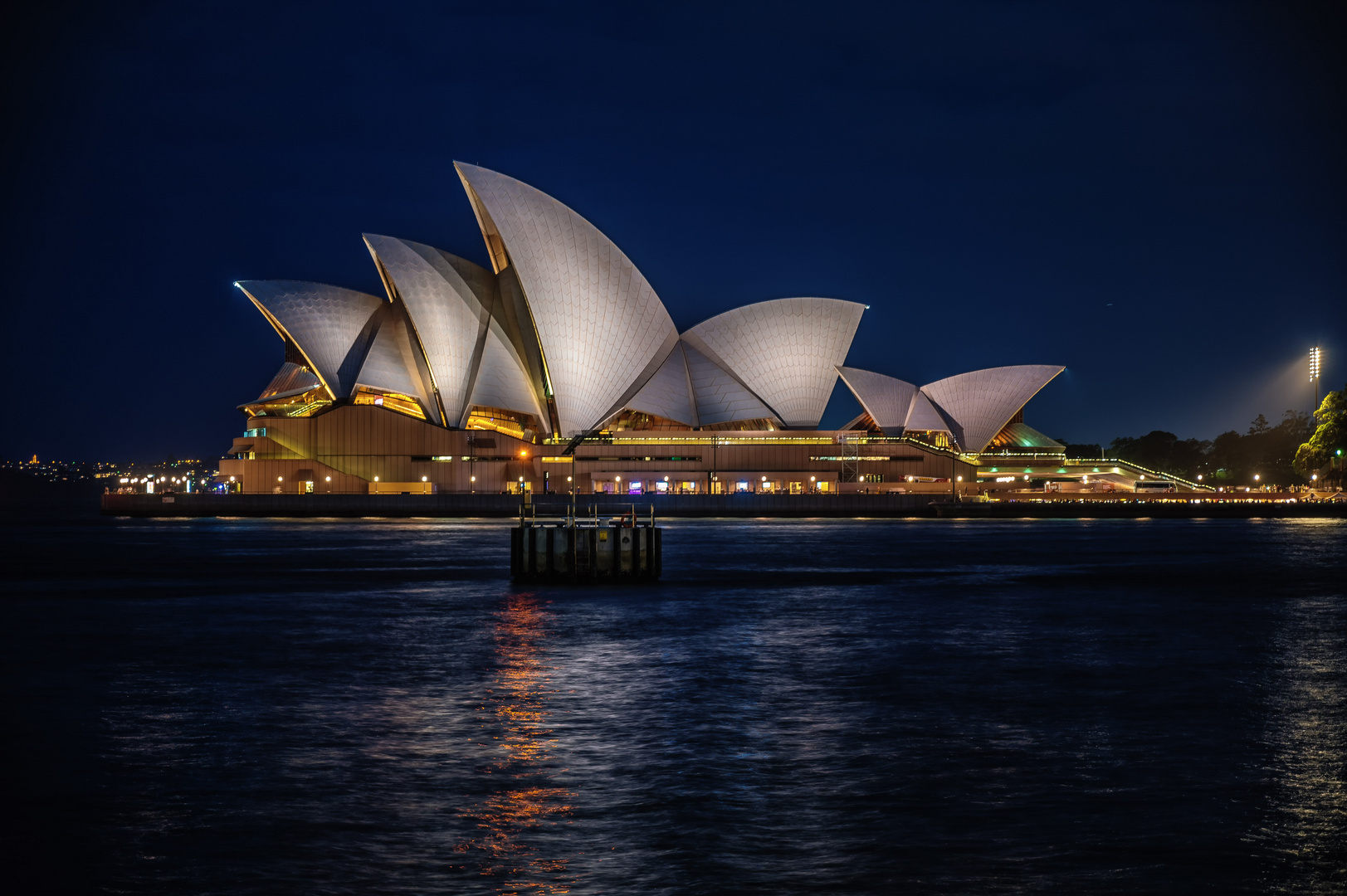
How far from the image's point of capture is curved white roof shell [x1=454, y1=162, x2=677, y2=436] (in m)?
76.4

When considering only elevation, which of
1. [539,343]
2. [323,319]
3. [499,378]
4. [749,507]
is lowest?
[749,507]

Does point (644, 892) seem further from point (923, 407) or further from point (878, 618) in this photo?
point (923, 407)

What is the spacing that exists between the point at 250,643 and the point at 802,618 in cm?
1126

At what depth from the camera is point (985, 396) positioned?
98875mm

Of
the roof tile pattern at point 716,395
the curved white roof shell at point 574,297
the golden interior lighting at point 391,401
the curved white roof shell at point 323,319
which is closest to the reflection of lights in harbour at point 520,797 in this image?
the curved white roof shell at point 574,297

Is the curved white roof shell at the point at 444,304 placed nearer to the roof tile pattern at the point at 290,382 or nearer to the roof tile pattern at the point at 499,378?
the roof tile pattern at the point at 499,378

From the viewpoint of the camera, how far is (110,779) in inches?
479

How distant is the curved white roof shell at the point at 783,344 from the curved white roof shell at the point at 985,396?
11137 mm

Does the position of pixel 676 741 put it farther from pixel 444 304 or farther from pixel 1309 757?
pixel 444 304

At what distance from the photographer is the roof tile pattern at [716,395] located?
9331 centimetres

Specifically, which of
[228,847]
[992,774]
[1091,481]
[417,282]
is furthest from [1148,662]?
[1091,481]

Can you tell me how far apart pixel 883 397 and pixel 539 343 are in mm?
29622

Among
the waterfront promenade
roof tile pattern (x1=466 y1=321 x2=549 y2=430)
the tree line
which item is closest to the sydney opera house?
roof tile pattern (x1=466 y1=321 x2=549 y2=430)

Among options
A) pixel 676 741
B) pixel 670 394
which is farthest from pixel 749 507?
pixel 676 741
